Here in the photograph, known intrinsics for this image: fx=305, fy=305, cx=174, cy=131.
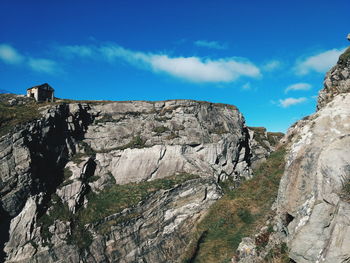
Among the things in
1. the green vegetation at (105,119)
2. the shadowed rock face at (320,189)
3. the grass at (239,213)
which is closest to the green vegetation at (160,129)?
the green vegetation at (105,119)

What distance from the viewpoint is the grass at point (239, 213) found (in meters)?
21.5

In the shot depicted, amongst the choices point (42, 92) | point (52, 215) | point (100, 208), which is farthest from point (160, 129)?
point (42, 92)

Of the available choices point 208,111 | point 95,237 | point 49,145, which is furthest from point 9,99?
point 208,111

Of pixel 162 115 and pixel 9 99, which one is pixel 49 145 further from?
pixel 162 115

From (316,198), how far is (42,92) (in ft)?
200

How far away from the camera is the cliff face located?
43.4 meters

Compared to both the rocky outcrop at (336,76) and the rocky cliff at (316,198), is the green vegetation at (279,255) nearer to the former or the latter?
the rocky cliff at (316,198)

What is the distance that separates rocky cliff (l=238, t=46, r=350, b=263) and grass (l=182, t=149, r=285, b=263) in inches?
287

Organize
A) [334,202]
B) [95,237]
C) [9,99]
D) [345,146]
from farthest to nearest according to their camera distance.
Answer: [9,99], [95,237], [345,146], [334,202]

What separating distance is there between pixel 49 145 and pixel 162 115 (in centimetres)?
2221

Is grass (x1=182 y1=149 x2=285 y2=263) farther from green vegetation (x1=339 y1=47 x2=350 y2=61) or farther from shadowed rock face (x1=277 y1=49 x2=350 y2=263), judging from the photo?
shadowed rock face (x1=277 y1=49 x2=350 y2=263)

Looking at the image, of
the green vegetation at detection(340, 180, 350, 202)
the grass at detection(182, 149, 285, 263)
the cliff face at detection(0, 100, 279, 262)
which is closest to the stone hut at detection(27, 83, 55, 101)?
the cliff face at detection(0, 100, 279, 262)

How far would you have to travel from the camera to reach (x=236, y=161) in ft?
208

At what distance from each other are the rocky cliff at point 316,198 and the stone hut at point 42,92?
188 feet
